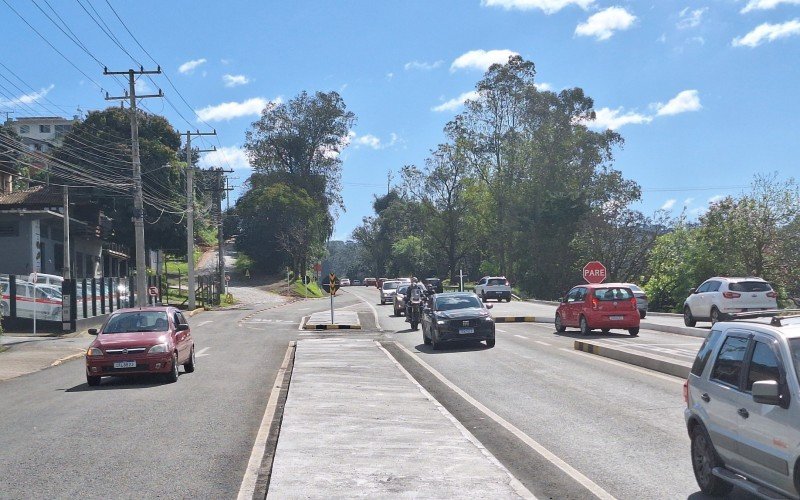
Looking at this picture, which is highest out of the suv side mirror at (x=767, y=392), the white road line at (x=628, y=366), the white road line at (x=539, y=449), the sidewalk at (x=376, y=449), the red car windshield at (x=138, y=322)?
the red car windshield at (x=138, y=322)

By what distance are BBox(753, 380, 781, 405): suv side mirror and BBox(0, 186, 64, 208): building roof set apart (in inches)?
1942

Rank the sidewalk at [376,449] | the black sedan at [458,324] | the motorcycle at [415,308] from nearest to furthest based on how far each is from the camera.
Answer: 1. the sidewalk at [376,449]
2. the black sedan at [458,324]
3. the motorcycle at [415,308]

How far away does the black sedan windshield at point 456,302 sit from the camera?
2459 cm

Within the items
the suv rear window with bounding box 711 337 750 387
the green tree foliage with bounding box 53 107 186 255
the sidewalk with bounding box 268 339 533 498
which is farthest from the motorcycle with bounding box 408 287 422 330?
the green tree foliage with bounding box 53 107 186 255

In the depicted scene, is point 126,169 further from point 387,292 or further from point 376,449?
point 376,449

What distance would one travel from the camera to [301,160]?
93.7 m

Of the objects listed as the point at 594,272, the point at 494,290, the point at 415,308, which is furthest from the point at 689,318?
the point at 494,290

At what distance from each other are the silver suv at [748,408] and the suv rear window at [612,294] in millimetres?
19674

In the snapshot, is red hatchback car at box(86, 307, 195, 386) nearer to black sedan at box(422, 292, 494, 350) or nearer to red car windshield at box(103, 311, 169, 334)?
red car windshield at box(103, 311, 169, 334)

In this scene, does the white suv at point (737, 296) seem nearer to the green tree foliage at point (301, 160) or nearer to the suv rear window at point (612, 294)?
the suv rear window at point (612, 294)

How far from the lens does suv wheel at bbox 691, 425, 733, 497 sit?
702cm

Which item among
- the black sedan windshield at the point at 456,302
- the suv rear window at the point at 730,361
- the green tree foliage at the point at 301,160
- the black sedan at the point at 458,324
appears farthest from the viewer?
the green tree foliage at the point at 301,160

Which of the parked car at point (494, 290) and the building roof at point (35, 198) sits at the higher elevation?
the building roof at point (35, 198)

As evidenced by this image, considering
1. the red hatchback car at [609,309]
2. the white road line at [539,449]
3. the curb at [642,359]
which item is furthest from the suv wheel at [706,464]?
the red hatchback car at [609,309]
